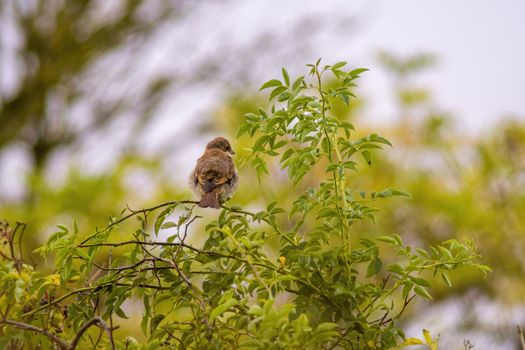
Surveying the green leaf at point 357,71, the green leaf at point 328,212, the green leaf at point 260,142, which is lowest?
the green leaf at point 328,212

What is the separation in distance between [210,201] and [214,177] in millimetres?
409

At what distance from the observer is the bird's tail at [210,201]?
8.18 feet

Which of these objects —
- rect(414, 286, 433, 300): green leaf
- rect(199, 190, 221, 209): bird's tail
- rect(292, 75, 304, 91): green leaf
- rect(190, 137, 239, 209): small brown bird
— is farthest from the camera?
rect(190, 137, 239, 209): small brown bird

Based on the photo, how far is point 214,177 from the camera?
2.98m

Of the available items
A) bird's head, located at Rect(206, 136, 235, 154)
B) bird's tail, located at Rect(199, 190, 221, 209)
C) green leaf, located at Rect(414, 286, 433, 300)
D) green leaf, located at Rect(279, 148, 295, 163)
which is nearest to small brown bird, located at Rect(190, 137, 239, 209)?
bird's tail, located at Rect(199, 190, 221, 209)

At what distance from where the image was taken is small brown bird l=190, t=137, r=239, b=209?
113 inches

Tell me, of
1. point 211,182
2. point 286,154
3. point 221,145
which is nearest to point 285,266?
point 286,154

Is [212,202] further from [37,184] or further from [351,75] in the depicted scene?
[37,184]

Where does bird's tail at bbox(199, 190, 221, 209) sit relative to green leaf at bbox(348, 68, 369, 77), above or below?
above

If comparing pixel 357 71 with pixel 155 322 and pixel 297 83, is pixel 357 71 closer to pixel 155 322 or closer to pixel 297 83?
pixel 297 83

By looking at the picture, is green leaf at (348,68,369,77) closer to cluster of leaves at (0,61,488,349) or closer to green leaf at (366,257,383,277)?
cluster of leaves at (0,61,488,349)

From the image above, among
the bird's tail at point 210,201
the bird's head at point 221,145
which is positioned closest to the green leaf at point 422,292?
the bird's tail at point 210,201

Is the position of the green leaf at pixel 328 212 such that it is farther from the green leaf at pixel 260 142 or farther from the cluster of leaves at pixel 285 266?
the green leaf at pixel 260 142

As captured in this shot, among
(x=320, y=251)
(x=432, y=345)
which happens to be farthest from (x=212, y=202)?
(x=432, y=345)
